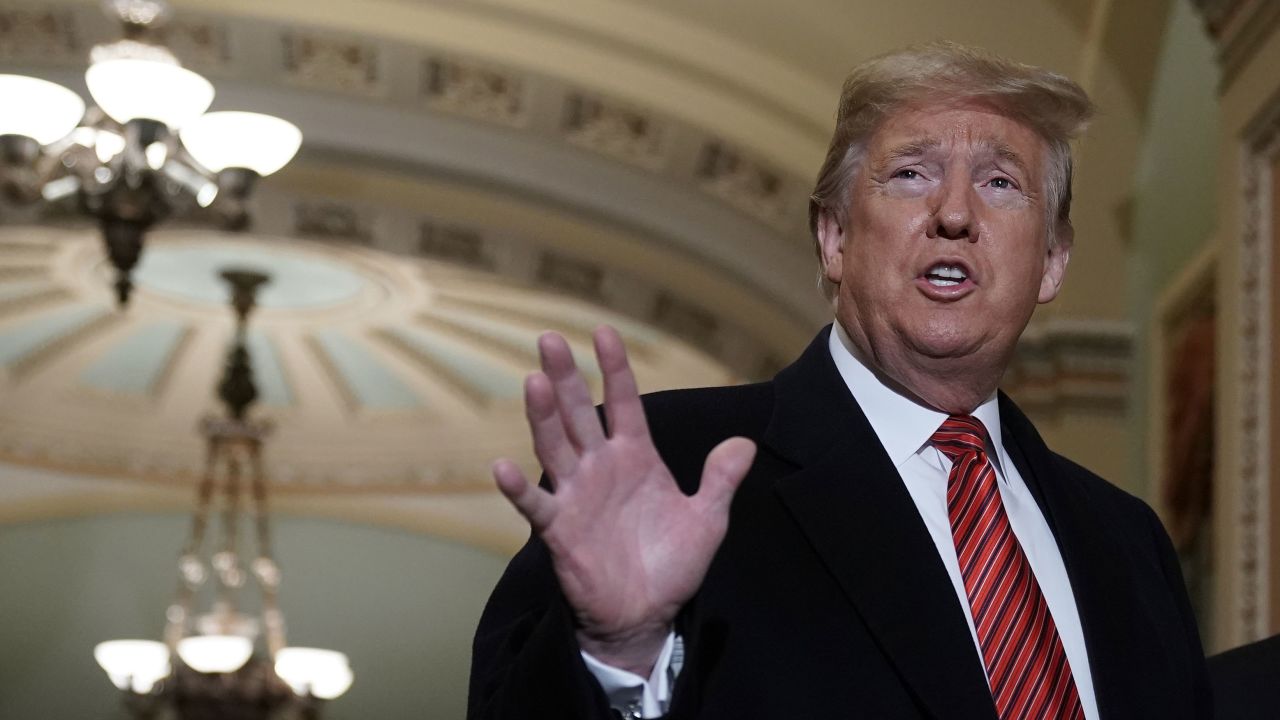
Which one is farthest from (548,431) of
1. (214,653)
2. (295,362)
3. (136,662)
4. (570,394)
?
(295,362)

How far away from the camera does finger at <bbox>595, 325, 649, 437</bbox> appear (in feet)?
4.64

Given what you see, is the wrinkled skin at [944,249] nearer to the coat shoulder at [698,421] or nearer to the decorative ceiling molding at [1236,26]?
the coat shoulder at [698,421]

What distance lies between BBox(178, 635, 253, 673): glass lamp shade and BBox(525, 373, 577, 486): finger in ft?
36.5

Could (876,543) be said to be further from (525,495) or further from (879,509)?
(525,495)

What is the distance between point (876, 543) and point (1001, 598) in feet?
0.47

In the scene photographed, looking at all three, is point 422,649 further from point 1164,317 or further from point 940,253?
point 940,253

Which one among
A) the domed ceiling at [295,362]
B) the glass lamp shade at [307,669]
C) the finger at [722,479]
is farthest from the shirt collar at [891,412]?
the glass lamp shade at [307,669]

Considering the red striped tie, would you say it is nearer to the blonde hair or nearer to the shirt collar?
the shirt collar

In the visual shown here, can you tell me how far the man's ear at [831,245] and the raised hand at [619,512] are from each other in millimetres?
571

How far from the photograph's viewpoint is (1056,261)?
2.10m

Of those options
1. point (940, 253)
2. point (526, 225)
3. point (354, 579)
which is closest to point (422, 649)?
point (354, 579)

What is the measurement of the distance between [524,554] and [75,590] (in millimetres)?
14279

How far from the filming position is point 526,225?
29.8ft

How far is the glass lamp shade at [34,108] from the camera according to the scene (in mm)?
6375
